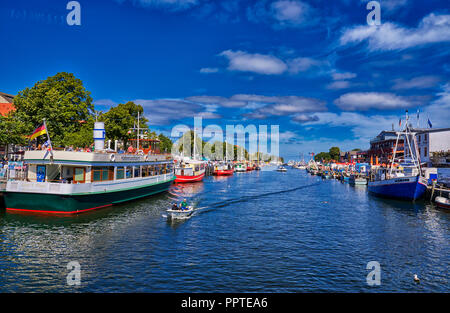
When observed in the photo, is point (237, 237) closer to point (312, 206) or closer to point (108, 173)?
point (108, 173)

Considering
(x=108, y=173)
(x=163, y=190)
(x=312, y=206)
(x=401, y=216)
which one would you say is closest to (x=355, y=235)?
(x=401, y=216)

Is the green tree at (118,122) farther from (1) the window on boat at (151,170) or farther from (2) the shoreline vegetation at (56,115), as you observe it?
(1) the window on boat at (151,170)

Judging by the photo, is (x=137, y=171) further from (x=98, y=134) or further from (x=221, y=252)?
Result: (x=221, y=252)

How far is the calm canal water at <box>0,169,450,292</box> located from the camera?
655 inches

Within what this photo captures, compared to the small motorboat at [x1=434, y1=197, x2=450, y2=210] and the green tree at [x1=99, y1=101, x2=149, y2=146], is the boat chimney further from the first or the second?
the small motorboat at [x1=434, y1=197, x2=450, y2=210]

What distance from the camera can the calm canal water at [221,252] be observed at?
16625mm

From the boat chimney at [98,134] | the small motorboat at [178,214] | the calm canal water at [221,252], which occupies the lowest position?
the calm canal water at [221,252]

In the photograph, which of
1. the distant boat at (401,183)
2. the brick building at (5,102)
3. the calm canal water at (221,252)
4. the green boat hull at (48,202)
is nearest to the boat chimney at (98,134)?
the calm canal water at (221,252)

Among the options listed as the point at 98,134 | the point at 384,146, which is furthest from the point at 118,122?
the point at 384,146

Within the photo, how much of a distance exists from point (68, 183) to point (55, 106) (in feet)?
85.1

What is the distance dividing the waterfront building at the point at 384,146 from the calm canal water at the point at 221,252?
8479cm

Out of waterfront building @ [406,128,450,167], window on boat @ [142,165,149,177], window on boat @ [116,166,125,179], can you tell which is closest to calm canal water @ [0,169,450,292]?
window on boat @ [116,166,125,179]

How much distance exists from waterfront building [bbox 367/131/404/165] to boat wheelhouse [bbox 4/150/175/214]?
101m
